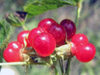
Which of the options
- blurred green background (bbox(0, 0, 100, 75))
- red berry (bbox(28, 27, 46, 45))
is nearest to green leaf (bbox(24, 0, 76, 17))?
red berry (bbox(28, 27, 46, 45))

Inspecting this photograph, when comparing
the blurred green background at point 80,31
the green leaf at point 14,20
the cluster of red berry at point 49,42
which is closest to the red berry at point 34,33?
the cluster of red berry at point 49,42

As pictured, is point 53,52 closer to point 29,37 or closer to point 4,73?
point 29,37

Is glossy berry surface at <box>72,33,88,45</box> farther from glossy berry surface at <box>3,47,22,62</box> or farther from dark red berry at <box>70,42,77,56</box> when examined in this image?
glossy berry surface at <box>3,47,22,62</box>

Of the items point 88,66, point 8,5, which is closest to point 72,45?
point 88,66

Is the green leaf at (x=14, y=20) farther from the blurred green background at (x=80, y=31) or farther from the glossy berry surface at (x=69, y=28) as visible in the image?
the blurred green background at (x=80, y=31)

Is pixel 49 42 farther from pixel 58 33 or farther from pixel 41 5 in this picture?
pixel 41 5

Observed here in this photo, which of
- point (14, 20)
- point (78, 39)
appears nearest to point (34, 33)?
point (78, 39)
